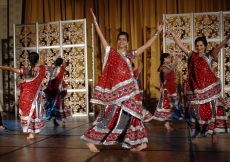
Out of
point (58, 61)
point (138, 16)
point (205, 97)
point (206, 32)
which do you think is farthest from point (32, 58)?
point (138, 16)

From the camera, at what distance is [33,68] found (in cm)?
Result: 450

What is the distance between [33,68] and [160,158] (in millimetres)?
2283

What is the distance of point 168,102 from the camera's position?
545cm

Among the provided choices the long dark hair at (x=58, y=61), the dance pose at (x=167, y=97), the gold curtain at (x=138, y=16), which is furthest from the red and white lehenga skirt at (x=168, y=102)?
the gold curtain at (x=138, y=16)

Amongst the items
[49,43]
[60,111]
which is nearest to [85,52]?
[49,43]

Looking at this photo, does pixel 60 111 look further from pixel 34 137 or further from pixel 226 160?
pixel 226 160

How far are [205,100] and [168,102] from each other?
173cm

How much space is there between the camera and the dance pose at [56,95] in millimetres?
6062

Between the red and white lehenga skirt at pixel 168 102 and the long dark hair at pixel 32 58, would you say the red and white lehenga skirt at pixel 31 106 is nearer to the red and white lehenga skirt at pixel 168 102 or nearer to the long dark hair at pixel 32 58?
the long dark hair at pixel 32 58

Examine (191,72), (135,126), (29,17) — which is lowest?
(135,126)

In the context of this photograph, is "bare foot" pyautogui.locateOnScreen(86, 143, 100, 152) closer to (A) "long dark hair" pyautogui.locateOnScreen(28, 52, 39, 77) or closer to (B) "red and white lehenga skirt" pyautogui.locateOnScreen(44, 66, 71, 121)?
(A) "long dark hair" pyautogui.locateOnScreen(28, 52, 39, 77)

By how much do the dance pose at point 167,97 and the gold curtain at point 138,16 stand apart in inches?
112

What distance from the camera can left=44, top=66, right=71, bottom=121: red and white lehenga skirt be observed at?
6.06 metres

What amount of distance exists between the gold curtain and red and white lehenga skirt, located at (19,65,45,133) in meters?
4.27
